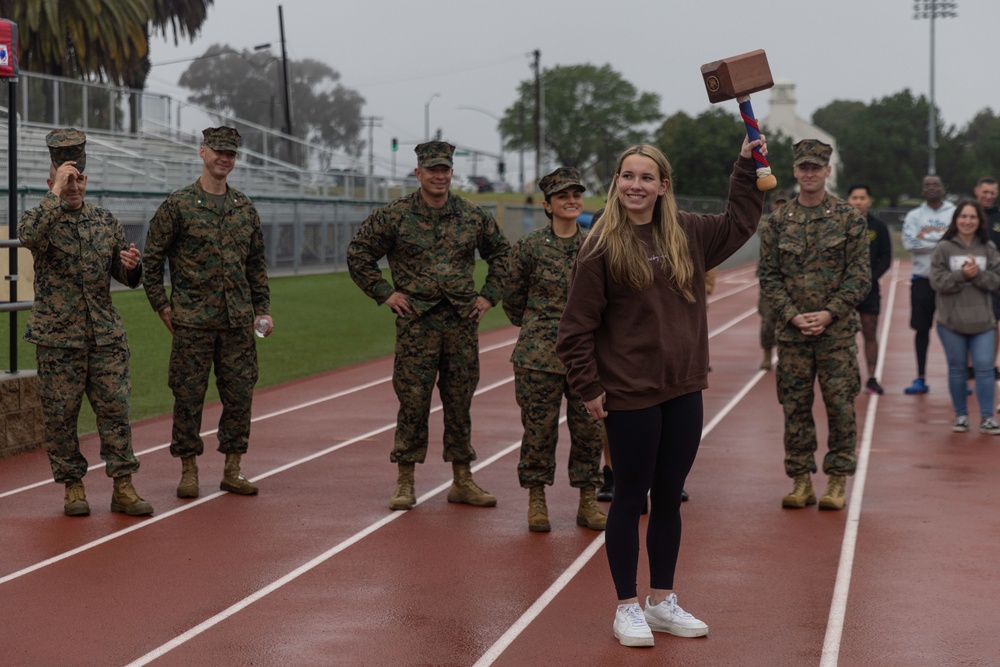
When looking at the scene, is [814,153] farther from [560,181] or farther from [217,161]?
[217,161]

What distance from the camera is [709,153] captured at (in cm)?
7038

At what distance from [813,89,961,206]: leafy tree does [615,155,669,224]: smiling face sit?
300ft

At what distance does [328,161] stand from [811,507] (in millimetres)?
36097

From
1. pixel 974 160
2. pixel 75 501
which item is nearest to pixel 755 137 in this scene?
pixel 75 501

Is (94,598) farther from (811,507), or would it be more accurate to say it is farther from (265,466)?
(811,507)

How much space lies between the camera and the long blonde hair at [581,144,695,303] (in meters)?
5.20

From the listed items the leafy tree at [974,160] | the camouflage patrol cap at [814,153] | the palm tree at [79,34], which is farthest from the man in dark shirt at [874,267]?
the leafy tree at [974,160]

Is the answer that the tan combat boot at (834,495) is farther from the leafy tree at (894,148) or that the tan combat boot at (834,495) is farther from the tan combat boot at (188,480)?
the leafy tree at (894,148)

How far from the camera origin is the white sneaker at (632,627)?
5.29 meters

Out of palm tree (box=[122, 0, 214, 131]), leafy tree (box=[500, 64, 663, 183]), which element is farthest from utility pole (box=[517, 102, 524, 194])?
palm tree (box=[122, 0, 214, 131])

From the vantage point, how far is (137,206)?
1033 inches

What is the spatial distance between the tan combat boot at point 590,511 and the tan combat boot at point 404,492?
1097 millimetres

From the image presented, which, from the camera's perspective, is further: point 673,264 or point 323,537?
point 323,537

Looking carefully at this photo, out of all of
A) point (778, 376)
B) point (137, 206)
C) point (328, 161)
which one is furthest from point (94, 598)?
point (328, 161)
